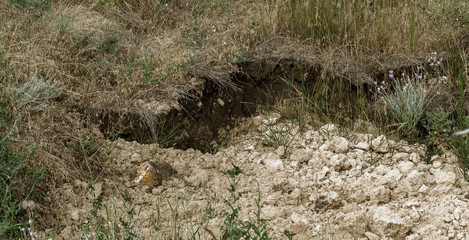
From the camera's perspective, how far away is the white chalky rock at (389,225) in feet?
9.34

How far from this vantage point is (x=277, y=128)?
4004mm

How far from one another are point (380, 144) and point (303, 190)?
2.45 feet

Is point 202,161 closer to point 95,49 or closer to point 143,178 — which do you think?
point 143,178

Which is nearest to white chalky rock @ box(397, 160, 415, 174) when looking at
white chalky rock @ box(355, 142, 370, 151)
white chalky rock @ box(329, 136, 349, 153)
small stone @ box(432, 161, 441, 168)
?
small stone @ box(432, 161, 441, 168)

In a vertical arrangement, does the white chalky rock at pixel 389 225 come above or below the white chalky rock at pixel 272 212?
above

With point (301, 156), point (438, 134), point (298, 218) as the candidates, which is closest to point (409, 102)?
point (438, 134)

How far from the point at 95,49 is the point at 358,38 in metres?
2.32

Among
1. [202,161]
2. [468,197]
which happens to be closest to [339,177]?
[468,197]

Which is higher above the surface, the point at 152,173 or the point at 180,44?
the point at 180,44

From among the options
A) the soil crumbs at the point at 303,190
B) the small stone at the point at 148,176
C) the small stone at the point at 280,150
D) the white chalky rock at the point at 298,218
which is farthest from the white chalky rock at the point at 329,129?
the small stone at the point at 148,176

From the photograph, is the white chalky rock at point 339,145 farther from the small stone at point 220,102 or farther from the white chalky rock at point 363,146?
the small stone at point 220,102

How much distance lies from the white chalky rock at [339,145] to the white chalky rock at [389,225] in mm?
781

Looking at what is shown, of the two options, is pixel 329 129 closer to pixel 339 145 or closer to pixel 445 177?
pixel 339 145

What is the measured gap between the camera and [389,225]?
286cm
